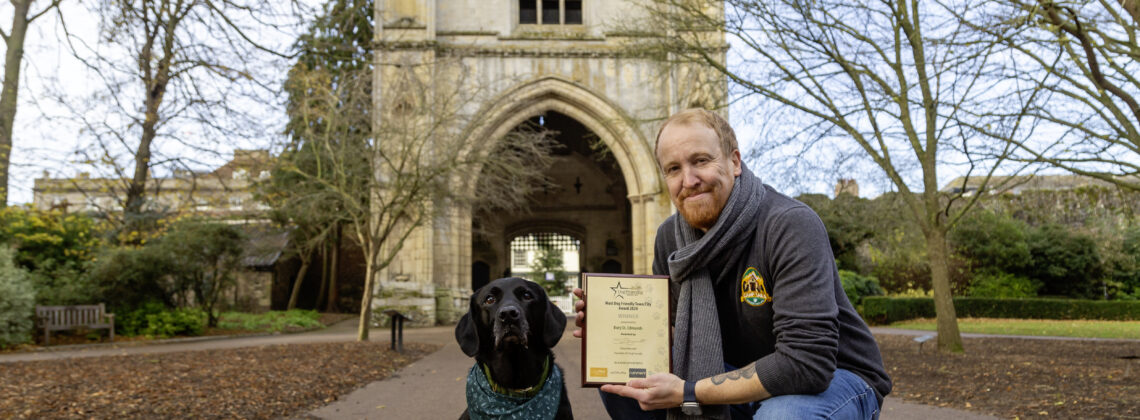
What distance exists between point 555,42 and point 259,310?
42.0 feet

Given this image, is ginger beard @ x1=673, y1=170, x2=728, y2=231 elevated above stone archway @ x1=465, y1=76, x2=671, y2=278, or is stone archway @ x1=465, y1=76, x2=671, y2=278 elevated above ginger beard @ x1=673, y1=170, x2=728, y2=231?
stone archway @ x1=465, y1=76, x2=671, y2=278

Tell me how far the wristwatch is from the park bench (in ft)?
41.1

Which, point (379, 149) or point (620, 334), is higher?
point (379, 149)

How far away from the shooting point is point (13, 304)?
10742mm

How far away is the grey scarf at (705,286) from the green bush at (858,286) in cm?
1833

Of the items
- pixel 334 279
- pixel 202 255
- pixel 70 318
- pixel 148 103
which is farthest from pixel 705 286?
pixel 334 279

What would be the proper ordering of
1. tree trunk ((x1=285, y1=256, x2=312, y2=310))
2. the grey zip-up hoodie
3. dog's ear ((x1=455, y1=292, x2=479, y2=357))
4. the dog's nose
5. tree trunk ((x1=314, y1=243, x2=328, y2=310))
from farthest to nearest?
tree trunk ((x1=314, y1=243, x2=328, y2=310)) < tree trunk ((x1=285, y1=256, x2=312, y2=310)) < dog's ear ((x1=455, y1=292, x2=479, y2=357)) < the dog's nose < the grey zip-up hoodie

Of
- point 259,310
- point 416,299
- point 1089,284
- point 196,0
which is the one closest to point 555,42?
point 416,299

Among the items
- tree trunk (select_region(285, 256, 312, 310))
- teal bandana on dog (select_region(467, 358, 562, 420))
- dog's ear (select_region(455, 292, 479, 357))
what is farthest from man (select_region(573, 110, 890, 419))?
tree trunk (select_region(285, 256, 312, 310))

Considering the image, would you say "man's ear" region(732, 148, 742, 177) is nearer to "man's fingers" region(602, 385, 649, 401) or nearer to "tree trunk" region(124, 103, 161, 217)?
"man's fingers" region(602, 385, 649, 401)

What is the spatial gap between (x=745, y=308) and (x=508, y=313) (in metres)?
1.01

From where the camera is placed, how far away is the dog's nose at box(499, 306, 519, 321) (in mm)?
2869

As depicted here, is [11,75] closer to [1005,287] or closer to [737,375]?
[737,375]

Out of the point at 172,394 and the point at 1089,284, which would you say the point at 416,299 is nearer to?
the point at 172,394
